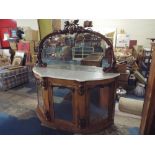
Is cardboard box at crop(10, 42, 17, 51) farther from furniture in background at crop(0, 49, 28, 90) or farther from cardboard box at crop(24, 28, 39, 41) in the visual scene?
furniture in background at crop(0, 49, 28, 90)

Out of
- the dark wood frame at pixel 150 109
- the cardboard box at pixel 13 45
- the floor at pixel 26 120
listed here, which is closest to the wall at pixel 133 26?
the cardboard box at pixel 13 45

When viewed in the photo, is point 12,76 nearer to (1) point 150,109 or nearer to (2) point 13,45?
(2) point 13,45

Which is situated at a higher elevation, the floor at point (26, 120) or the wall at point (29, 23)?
the wall at point (29, 23)

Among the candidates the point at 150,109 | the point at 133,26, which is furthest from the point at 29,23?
the point at 150,109

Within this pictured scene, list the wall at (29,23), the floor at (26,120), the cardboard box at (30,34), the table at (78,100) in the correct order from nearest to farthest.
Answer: the table at (78,100)
the floor at (26,120)
the cardboard box at (30,34)
the wall at (29,23)

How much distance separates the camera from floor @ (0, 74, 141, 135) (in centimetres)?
244

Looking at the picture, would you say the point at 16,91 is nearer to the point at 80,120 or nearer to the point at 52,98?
the point at 52,98

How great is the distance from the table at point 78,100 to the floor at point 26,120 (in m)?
0.14

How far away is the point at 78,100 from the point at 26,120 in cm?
119

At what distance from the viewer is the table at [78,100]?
6.88 feet

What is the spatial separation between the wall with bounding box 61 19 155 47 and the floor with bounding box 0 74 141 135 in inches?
182

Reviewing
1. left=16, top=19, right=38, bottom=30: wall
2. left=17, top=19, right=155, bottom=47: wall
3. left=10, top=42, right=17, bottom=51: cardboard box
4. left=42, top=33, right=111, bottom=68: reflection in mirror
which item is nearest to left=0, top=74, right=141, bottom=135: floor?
left=42, top=33, right=111, bottom=68: reflection in mirror

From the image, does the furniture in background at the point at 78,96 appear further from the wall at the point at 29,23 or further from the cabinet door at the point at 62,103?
the wall at the point at 29,23

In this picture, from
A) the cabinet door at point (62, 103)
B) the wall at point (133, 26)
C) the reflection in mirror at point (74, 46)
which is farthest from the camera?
the wall at point (133, 26)
